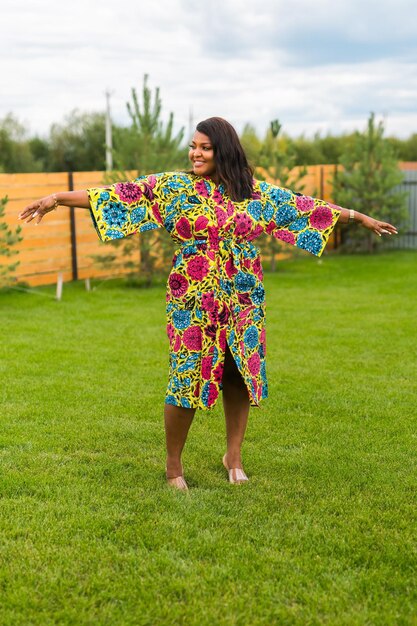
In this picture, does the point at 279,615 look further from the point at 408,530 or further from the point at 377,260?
the point at 377,260

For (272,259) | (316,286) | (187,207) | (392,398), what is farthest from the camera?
(272,259)

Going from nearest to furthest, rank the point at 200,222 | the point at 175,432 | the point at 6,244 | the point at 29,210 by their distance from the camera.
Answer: the point at 29,210, the point at 200,222, the point at 175,432, the point at 6,244

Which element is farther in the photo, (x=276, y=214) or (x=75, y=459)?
(x=75, y=459)

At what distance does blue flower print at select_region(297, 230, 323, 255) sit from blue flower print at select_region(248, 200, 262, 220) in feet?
0.96

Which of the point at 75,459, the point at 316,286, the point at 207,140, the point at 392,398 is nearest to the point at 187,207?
the point at 207,140

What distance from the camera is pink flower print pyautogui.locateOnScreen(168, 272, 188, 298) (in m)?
4.08

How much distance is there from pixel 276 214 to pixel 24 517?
192 centimetres

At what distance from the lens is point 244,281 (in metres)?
4.14

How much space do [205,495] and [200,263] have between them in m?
1.14

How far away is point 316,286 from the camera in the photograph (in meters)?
12.0

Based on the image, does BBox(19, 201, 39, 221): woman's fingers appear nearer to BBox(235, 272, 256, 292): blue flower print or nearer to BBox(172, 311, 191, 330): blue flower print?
BBox(172, 311, 191, 330): blue flower print

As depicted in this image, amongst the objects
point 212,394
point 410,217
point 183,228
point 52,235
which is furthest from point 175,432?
point 410,217

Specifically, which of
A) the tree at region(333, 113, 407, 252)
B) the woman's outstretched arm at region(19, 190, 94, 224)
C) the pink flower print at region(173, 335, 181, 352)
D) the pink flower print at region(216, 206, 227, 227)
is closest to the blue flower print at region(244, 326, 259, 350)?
the pink flower print at region(173, 335, 181, 352)

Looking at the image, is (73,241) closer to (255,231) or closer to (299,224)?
(299,224)
